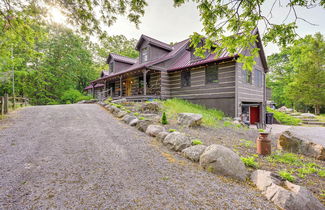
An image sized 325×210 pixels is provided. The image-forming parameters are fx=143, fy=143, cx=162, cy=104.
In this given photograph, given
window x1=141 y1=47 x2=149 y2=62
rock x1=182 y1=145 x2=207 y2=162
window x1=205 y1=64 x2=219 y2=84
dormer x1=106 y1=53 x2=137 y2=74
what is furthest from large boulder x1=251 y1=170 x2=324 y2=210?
dormer x1=106 y1=53 x2=137 y2=74

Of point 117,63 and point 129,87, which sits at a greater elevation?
point 117,63

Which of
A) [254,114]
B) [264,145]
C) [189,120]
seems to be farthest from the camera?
[254,114]

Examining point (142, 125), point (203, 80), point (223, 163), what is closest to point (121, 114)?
point (142, 125)

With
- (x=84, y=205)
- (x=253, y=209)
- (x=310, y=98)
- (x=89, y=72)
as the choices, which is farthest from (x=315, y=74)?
(x=89, y=72)

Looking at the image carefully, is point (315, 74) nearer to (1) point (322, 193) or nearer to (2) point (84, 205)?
(1) point (322, 193)

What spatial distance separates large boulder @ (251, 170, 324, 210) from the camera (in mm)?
2070

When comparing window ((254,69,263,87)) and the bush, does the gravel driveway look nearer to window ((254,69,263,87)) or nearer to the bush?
window ((254,69,263,87))

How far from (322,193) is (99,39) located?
6.59m

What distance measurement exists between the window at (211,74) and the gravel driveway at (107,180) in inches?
337

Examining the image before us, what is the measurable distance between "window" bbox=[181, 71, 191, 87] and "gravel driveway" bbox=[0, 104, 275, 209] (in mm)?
9336

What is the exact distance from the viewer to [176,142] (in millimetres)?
4301

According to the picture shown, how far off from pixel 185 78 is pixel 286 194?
452 inches

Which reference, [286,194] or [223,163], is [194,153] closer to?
[223,163]

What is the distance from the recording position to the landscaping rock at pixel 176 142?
416 cm
